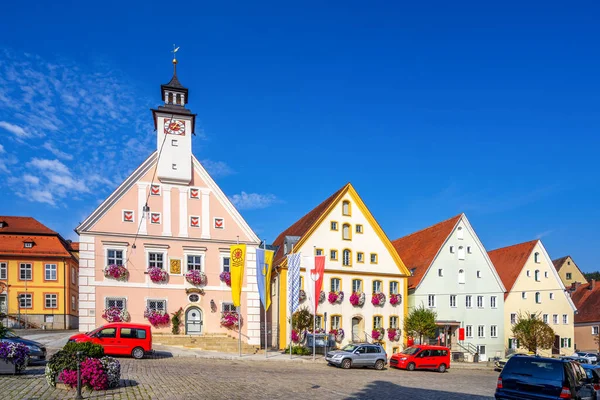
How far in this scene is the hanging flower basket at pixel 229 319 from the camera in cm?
3862

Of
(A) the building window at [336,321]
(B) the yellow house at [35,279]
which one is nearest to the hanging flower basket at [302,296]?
(A) the building window at [336,321]

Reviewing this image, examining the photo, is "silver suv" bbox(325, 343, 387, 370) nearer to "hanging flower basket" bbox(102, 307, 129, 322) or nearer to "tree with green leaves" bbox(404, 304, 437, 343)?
"tree with green leaves" bbox(404, 304, 437, 343)

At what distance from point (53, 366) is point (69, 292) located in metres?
39.0

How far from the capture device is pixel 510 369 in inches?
602

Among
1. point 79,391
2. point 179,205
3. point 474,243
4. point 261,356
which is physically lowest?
point 261,356

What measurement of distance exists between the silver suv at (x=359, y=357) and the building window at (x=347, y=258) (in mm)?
11485

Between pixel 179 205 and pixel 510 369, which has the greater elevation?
pixel 179 205

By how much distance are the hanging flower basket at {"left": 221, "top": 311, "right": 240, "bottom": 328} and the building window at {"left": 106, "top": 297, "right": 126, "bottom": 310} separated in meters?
6.85

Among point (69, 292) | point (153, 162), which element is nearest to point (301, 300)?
point (153, 162)

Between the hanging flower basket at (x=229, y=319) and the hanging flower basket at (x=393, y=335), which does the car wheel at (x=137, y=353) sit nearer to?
the hanging flower basket at (x=229, y=319)

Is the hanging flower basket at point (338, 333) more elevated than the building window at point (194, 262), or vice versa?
the building window at point (194, 262)

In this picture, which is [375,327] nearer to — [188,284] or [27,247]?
[188,284]

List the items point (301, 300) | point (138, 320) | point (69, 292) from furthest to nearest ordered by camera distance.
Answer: point (69, 292) < point (301, 300) < point (138, 320)

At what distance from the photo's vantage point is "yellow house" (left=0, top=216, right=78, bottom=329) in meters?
50.4
